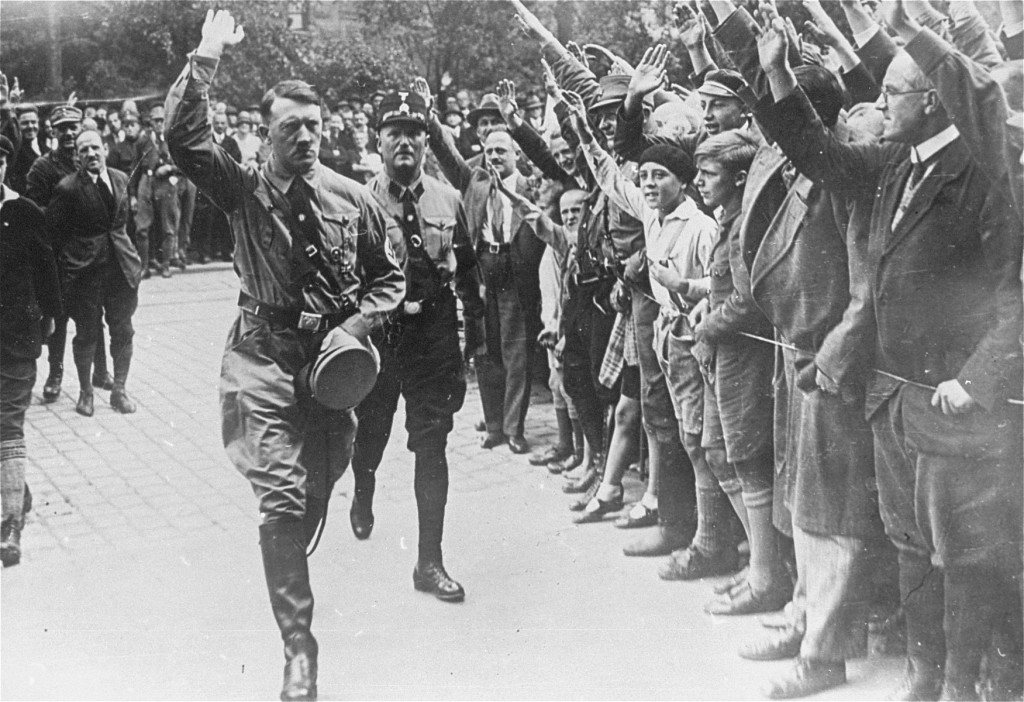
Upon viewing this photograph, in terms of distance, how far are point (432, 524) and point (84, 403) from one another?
1915 millimetres

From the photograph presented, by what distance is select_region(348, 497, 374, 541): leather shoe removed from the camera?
5070mm

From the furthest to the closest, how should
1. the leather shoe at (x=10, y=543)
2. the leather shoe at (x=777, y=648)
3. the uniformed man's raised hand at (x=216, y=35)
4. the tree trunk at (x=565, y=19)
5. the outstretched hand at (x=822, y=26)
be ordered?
the tree trunk at (x=565, y=19), the leather shoe at (x=10, y=543), the leather shoe at (x=777, y=648), the uniformed man's raised hand at (x=216, y=35), the outstretched hand at (x=822, y=26)

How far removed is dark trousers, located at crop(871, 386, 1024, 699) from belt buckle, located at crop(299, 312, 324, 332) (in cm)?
215

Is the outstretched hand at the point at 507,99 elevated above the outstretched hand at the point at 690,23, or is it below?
below

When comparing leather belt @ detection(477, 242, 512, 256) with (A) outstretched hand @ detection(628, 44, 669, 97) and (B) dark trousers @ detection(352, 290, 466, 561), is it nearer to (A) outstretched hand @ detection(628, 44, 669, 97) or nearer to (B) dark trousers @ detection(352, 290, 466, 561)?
(B) dark trousers @ detection(352, 290, 466, 561)

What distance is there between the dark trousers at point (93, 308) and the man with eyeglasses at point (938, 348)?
3444 mm

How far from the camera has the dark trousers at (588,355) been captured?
5566 mm

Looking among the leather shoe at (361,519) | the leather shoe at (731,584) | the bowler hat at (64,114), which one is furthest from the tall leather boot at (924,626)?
the bowler hat at (64,114)

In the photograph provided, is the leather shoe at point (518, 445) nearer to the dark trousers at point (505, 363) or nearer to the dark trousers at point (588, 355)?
the dark trousers at point (505, 363)

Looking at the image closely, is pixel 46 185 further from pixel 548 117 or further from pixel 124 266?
pixel 548 117

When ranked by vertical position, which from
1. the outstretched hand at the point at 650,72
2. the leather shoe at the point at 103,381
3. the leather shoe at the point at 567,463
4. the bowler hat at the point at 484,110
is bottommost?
the leather shoe at the point at 567,463

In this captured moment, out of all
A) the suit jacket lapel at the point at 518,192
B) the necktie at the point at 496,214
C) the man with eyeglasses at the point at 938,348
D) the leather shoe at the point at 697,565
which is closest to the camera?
the man with eyeglasses at the point at 938,348

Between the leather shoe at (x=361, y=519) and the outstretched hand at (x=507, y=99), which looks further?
the outstretched hand at (x=507, y=99)

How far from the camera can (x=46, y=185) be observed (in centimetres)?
534
